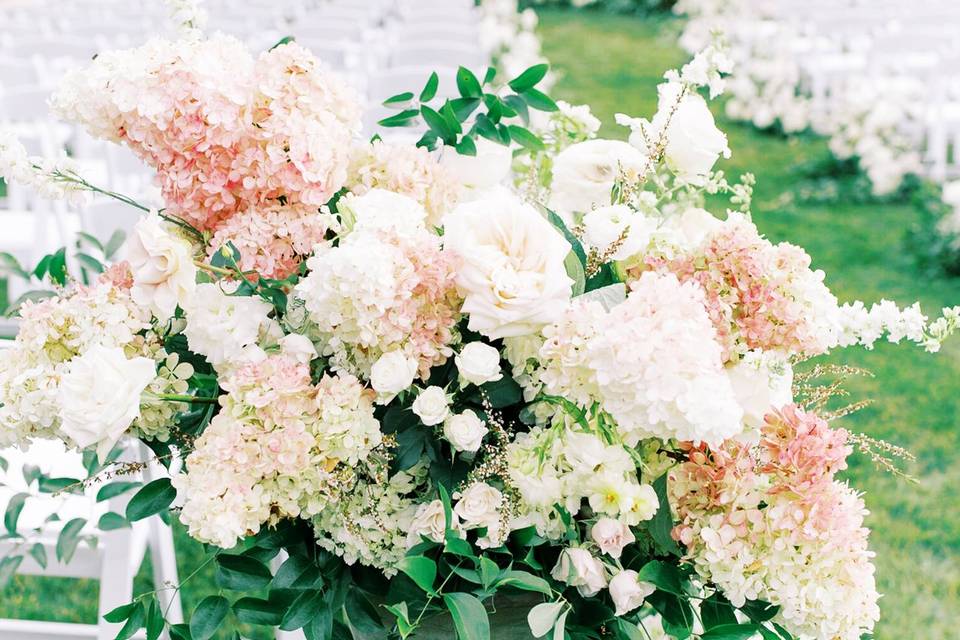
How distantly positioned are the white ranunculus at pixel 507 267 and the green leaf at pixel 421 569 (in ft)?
0.68

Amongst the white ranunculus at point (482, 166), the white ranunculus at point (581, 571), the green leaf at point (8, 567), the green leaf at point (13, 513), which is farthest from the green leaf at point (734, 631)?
the green leaf at point (8, 567)

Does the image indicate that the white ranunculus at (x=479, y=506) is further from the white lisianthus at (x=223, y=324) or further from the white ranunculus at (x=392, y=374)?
the white lisianthus at (x=223, y=324)

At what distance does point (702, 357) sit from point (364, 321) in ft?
0.95

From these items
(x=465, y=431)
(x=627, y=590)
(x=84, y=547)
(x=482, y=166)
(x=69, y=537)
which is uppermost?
(x=482, y=166)

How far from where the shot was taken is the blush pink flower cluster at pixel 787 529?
917mm

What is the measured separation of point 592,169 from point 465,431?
0.38 m

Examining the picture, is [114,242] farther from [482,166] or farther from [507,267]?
[507,267]

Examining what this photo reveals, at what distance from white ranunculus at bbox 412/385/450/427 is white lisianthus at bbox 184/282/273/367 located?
→ 0.17 metres

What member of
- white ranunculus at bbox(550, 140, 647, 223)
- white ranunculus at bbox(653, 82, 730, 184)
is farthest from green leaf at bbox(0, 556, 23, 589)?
white ranunculus at bbox(653, 82, 730, 184)

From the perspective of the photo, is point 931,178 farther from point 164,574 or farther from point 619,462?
point 619,462

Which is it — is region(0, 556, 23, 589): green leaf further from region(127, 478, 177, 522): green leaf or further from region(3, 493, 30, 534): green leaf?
region(127, 478, 177, 522): green leaf

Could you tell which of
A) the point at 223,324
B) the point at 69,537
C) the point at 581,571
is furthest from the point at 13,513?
the point at 581,571

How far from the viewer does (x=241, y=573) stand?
1041mm

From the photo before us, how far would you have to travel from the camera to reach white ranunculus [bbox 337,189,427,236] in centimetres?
96
